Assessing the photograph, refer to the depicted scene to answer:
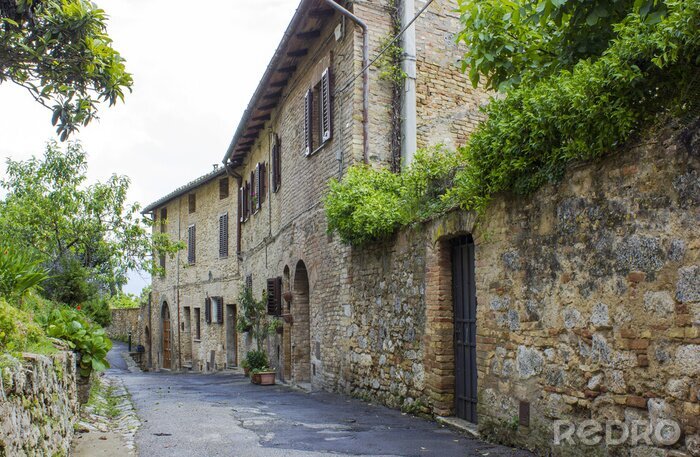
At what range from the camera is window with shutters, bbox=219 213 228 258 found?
22.2 m

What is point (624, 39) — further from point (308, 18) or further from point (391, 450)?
point (308, 18)

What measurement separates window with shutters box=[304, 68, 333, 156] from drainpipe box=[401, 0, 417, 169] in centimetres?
171

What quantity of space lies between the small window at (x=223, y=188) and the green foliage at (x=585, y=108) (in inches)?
630

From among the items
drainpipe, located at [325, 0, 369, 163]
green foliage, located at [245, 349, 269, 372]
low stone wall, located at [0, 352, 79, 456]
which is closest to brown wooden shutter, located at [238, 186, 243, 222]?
green foliage, located at [245, 349, 269, 372]

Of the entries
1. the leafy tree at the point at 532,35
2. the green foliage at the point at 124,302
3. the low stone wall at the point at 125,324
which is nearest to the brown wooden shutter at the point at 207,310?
the low stone wall at the point at 125,324

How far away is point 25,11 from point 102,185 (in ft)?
44.4

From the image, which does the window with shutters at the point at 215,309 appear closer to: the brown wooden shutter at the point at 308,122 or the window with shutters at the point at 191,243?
the window with shutters at the point at 191,243

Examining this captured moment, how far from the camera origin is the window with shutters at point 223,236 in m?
22.2

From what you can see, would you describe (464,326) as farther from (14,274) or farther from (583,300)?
(14,274)

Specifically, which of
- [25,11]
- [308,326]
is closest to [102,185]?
[308,326]

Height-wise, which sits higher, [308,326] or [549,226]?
[549,226]

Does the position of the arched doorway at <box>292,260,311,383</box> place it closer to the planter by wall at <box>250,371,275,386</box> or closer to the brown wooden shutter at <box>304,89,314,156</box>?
the planter by wall at <box>250,371,275,386</box>

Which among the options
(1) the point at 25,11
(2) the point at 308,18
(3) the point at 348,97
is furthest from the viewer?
(2) the point at 308,18

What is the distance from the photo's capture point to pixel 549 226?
18.6ft
